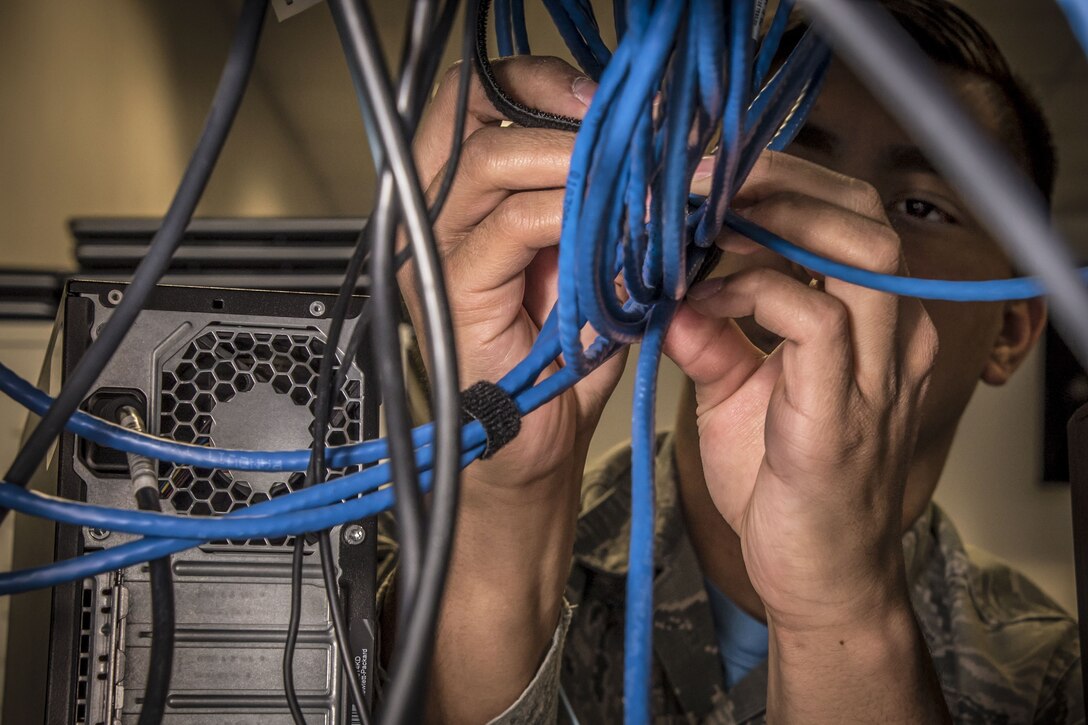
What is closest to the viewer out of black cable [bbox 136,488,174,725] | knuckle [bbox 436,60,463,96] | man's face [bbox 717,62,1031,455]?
black cable [bbox 136,488,174,725]

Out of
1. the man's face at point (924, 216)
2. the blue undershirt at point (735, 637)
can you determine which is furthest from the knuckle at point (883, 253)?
the blue undershirt at point (735, 637)

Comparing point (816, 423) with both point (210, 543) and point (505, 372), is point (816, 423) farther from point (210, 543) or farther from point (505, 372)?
point (210, 543)

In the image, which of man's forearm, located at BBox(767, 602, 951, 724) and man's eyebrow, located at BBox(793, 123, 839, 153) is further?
man's eyebrow, located at BBox(793, 123, 839, 153)

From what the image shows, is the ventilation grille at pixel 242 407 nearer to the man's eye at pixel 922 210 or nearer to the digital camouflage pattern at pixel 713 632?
the digital camouflage pattern at pixel 713 632

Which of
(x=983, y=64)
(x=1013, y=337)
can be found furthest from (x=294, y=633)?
(x=1013, y=337)

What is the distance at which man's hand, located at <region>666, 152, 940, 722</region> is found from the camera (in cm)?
44

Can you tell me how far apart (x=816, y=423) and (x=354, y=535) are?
267mm

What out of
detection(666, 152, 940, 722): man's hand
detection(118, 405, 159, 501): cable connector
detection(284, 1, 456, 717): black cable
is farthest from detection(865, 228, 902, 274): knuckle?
detection(118, 405, 159, 501): cable connector

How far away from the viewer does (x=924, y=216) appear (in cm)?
107

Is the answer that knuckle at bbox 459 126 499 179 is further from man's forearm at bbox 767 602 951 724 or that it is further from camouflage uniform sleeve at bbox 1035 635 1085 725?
camouflage uniform sleeve at bbox 1035 635 1085 725

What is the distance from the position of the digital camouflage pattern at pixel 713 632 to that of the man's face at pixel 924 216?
27 cm

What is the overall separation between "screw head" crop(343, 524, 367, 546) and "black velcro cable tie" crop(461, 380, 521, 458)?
0.15 metres

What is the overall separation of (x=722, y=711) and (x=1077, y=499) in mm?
682

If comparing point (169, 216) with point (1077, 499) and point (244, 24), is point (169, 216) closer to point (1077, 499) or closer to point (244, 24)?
point (244, 24)
